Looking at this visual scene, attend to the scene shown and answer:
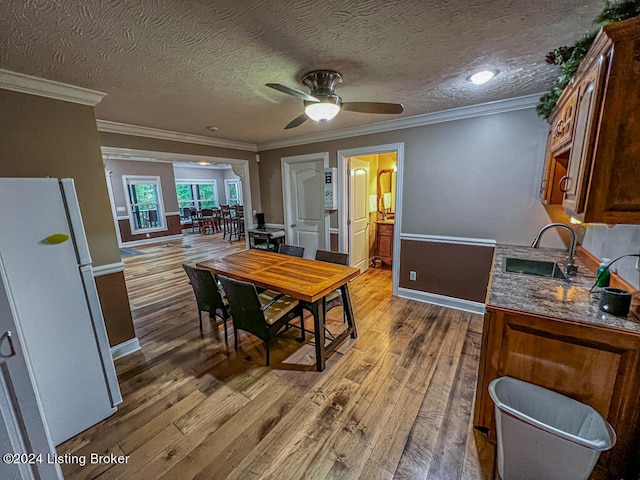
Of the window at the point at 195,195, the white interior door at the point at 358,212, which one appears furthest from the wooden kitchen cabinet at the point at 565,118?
the window at the point at 195,195

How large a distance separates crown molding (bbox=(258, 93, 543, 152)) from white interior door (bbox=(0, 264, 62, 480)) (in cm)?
356

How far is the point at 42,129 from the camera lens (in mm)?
1909

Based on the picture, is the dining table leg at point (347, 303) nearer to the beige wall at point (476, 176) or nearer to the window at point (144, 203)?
the beige wall at point (476, 176)

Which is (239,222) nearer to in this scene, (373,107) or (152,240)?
(152,240)

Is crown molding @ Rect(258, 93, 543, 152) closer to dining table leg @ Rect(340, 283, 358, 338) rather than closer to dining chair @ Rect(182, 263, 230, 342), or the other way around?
dining table leg @ Rect(340, 283, 358, 338)

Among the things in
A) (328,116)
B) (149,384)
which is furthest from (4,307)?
(328,116)

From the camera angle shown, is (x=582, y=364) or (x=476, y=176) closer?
(x=582, y=364)

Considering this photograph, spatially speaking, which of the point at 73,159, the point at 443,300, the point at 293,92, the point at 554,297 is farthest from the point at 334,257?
the point at 73,159

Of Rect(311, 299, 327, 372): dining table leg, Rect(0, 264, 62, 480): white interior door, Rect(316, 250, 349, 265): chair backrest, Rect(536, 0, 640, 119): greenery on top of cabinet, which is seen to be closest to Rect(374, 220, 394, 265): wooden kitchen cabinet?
Rect(316, 250, 349, 265): chair backrest

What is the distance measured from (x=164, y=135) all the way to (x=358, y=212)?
307 centimetres

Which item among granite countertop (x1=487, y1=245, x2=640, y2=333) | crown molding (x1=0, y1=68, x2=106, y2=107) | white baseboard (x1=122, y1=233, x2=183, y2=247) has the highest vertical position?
crown molding (x1=0, y1=68, x2=106, y2=107)

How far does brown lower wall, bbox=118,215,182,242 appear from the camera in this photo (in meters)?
7.30

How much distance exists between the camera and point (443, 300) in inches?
130

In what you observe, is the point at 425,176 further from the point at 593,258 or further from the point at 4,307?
the point at 4,307
